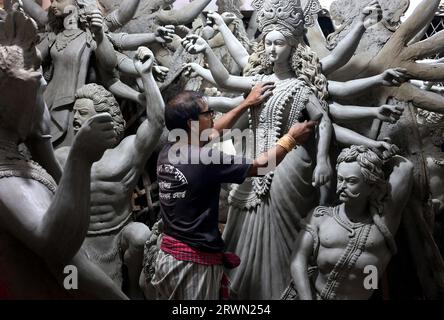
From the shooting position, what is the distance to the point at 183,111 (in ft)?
11.3

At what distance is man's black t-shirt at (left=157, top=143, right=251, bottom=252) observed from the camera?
3387 mm

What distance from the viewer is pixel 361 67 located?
454 centimetres

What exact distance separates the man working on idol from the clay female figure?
1.66 feet

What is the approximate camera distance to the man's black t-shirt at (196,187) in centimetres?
339

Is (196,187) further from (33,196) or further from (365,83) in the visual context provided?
(365,83)

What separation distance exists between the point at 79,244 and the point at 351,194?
69.5 inches

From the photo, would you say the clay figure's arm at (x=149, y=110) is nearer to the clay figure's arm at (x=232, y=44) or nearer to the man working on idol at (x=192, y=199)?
the clay figure's arm at (x=232, y=44)

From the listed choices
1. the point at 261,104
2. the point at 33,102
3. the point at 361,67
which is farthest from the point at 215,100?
the point at 33,102

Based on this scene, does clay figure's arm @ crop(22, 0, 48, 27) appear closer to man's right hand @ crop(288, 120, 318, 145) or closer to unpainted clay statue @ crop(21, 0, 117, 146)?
unpainted clay statue @ crop(21, 0, 117, 146)

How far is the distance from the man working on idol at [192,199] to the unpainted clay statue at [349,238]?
0.53m

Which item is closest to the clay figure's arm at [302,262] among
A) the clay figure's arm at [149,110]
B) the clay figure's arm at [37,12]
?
the clay figure's arm at [149,110]

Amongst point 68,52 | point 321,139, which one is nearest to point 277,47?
point 321,139

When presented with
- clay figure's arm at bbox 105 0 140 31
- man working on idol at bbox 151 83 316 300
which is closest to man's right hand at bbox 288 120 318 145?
man working on idol at bbox 151 83 316 300

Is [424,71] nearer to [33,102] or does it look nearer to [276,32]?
[276,32]
